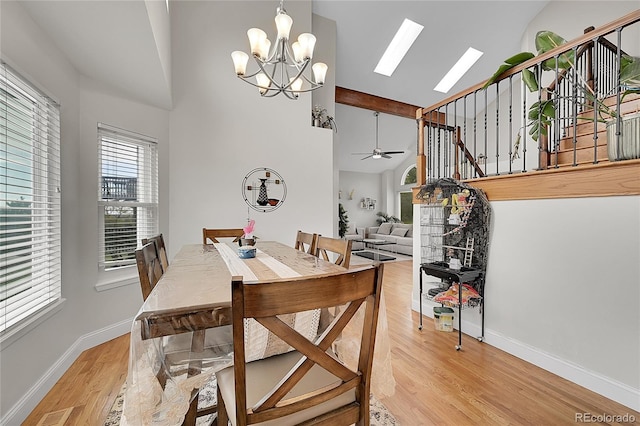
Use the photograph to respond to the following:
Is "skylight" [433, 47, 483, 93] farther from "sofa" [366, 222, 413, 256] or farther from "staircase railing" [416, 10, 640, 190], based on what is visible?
"sofa" [366, 222, 413, 256]

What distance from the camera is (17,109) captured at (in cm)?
166

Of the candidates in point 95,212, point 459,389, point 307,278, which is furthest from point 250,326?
point 95,212

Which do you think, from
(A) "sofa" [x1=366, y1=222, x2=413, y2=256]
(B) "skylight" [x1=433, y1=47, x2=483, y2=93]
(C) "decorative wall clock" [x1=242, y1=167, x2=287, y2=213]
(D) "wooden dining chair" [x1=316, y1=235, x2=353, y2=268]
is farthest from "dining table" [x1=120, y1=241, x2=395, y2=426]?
(A) "sofa" [x1=366, y1=222, x2=413, y2=256]

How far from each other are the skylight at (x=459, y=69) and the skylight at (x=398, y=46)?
1286 mm

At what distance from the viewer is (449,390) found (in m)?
1.81

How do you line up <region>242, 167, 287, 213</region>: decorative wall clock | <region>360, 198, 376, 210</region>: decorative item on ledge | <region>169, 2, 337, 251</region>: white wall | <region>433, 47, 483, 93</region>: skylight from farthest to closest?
<region>360, 198, 376, 210</region>: decorative item on ledge, <region>433, 47, 483, 93</region>: skylight, <region>242, 167, 287, 213</region>: decorative wall clock, <region>169, 2, 337, 251</region>: white wall

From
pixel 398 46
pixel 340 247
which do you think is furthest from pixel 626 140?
pixel 398 46

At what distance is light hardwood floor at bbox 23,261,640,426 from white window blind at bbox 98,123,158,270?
910 mm

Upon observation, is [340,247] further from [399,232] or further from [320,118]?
[399,232]

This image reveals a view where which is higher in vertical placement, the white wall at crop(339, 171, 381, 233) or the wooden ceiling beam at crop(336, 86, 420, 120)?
the wooden ceiling beam at crop(336, 86, 420, 120)

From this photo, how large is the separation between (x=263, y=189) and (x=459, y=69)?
5.19m

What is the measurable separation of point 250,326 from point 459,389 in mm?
1577

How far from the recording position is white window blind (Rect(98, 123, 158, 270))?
2625 mm

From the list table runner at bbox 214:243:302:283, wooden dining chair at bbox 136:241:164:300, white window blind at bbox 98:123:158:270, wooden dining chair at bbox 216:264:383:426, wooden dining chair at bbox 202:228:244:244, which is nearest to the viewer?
wooden dining chair at bbox 216:264:383:426
